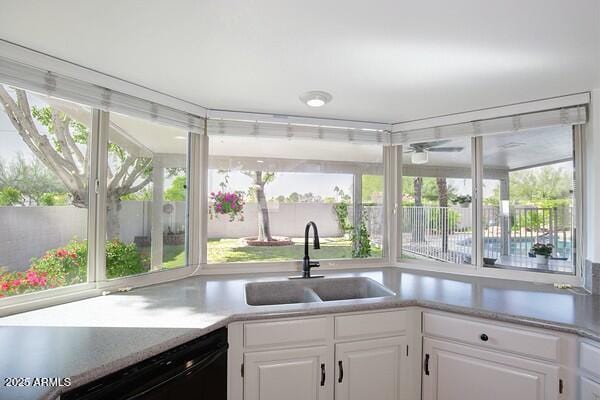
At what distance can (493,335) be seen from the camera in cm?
152

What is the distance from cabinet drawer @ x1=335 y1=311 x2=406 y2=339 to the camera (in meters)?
1.62

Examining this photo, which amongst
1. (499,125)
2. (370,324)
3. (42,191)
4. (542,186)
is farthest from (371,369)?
(42,191)

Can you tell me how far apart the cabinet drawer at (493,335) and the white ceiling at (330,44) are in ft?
4.29

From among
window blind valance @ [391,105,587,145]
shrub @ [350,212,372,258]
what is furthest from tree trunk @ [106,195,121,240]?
window blind valance @ [391,105,587,145]

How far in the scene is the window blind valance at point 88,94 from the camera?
54.7 inches

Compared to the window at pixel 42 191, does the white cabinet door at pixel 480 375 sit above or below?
below

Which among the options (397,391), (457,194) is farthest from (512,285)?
(397,391)

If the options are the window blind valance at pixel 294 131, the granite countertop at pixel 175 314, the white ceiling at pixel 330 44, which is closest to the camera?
the granite countertop at pixel 175 314

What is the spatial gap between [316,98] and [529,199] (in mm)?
1662

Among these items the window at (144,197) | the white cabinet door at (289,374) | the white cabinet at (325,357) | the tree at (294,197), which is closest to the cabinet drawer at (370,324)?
the white cabinet at (325,357)

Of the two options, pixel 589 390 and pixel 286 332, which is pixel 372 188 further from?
pixel 589 390

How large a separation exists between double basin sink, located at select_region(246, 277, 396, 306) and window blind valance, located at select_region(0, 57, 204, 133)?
1219 mm

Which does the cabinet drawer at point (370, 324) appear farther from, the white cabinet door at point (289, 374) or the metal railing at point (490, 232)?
the metal railing at point (490, 232)

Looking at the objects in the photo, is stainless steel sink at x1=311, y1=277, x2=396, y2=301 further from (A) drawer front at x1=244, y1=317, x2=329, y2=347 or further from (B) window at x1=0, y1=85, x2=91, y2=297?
(B) window at x1=0, y1=85, x2=91, y2=297
